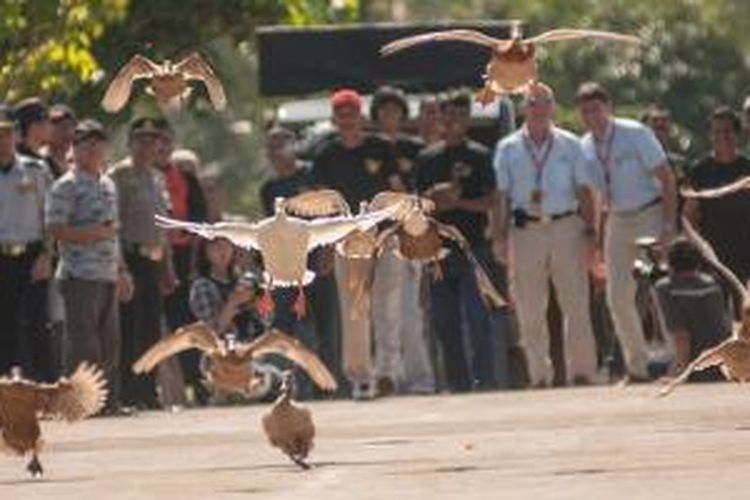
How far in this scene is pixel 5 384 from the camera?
18.5 metres

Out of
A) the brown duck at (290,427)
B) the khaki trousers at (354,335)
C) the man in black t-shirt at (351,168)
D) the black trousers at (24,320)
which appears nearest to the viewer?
the brown duck at (290,427)

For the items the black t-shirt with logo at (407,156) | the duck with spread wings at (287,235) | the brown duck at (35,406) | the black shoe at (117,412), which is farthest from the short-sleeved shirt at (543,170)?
the brown duck at (35,406)

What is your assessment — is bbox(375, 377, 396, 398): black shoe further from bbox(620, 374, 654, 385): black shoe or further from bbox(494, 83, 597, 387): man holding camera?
bbox(620, 374, 654, 385): black shoe

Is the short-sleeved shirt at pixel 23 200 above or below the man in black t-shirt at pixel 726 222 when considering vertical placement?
above

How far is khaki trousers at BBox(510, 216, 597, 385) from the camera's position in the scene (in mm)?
25984

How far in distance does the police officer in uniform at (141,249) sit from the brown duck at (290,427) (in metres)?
7.52

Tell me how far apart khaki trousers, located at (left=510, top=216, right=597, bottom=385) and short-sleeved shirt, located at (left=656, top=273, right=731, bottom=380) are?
767mm

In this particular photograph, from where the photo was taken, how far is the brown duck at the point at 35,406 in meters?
18.4

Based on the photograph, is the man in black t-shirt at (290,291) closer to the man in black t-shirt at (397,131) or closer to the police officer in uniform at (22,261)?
the man in black t-shirt at (397,131)

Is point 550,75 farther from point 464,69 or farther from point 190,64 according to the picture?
point 190,64

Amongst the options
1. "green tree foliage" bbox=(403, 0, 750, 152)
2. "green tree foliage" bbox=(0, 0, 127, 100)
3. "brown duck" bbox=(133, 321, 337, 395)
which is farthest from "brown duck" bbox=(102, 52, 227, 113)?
"green tree foliage" bbox=(403, 0, 750, 152)

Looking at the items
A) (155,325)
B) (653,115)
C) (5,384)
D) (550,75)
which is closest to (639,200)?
(653,115)

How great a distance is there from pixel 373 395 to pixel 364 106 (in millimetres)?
4599

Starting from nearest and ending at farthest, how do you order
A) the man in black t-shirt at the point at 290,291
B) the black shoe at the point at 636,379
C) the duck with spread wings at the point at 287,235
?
the duck with spread wings at the point at 287,235
the black shoe at the point at 636,379
the man in black t-shirt at the point at 290,291
